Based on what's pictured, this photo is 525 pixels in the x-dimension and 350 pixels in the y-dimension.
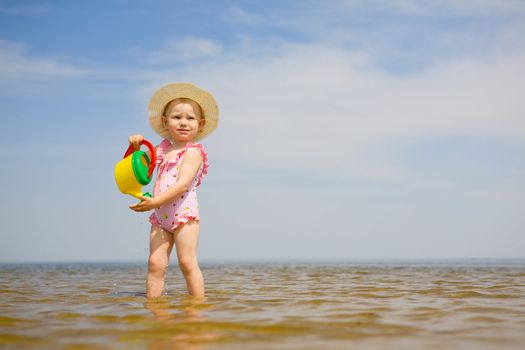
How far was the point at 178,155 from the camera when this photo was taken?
5523 mm

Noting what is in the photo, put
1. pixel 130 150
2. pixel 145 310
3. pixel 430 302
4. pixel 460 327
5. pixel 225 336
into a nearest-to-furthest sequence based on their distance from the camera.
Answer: pixel 225 336 → pixel 460 327 → pixel 145 310 → pixel 430 302 → pixel 130 150

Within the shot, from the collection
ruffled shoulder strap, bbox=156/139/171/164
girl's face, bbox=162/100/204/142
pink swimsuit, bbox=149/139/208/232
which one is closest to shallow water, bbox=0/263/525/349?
pink swimsuit, bbox=149/139/208/232

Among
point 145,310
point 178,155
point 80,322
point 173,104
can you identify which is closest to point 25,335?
point 80,322

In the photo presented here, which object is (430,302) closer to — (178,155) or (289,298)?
(289,298)

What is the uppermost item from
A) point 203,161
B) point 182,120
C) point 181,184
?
point 182,120

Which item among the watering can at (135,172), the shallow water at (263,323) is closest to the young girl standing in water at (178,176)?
the watering can at (135,172)

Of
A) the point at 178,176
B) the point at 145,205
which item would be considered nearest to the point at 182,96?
the point at 178,176

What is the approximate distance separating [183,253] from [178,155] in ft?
3.41

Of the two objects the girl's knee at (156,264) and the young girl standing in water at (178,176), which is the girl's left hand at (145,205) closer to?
the young girl standing in water at (178,176)

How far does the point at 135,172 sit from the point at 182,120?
78 centimetres

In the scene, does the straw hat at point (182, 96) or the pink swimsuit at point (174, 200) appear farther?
the straw hat at point (182, 96)

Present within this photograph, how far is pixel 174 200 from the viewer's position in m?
5.36

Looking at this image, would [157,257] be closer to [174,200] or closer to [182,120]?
[174,200]

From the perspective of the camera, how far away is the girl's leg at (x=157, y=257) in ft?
17.7
